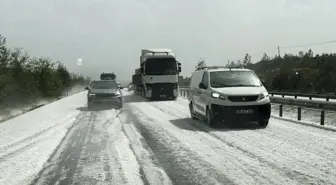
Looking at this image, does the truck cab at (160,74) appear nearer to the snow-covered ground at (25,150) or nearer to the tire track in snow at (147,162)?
the snow-covered ground at (25,150)

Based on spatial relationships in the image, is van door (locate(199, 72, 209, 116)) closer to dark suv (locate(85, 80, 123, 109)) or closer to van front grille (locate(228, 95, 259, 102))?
van front grille (locate(228, 95, 259, 102))

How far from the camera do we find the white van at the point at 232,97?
41.2ft

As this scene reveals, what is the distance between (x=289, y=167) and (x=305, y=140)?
3387 millimetres

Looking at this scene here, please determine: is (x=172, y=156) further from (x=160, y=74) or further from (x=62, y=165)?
(x=160, y=74)

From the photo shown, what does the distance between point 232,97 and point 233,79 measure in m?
1.37

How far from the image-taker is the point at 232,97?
12.6 metres

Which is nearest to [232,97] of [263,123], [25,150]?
[263,123]

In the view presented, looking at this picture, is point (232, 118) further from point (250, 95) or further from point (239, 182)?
point (239, 182)

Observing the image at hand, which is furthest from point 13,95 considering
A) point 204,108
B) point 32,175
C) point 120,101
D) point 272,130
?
point 32,175

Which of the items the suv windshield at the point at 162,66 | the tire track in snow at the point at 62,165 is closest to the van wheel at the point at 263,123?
the tire track in snow at the point at 62,165

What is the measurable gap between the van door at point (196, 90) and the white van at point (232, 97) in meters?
0.40

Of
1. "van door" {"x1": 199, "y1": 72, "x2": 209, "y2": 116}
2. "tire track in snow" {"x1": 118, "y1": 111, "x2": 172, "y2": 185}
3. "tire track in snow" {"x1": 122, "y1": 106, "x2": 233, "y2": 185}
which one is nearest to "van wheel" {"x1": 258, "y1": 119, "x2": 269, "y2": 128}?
"van door" {"x1": 199, "y1": 72, "x2": 209, "y2": 116}

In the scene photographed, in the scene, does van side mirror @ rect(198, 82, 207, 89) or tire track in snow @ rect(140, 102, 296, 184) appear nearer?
tire track in snow @ rect(140, 102, 296, 184)

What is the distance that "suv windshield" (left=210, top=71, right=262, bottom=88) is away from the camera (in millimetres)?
13531
